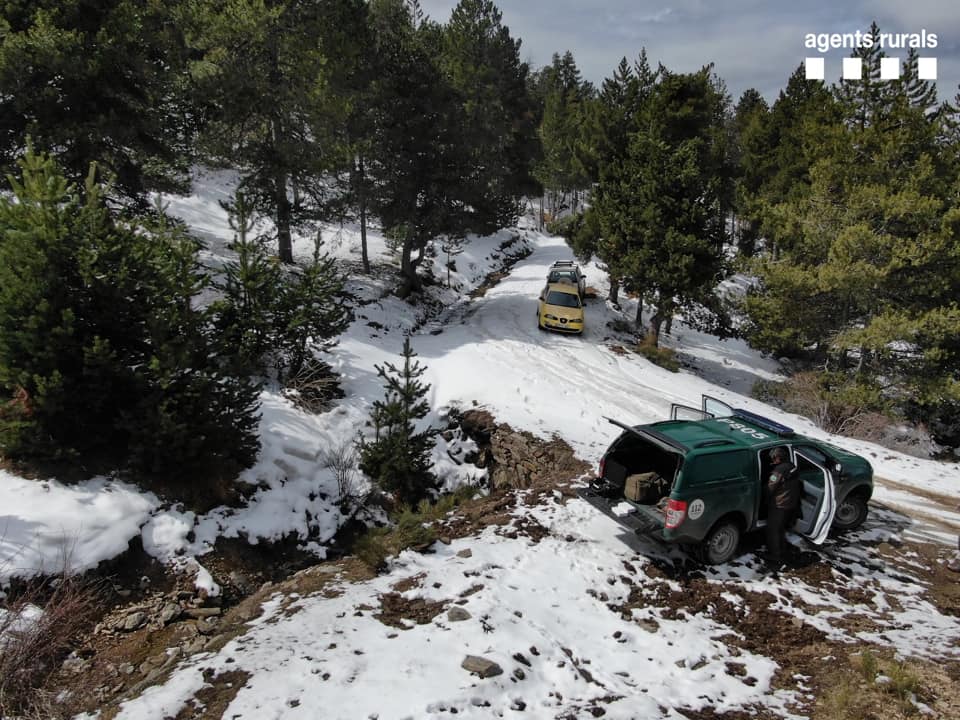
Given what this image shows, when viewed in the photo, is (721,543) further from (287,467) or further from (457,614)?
(287,467)

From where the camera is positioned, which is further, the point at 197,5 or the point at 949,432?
the point at 949,432

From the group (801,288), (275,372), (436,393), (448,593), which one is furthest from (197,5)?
(801,288)

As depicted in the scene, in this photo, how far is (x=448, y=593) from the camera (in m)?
6.81

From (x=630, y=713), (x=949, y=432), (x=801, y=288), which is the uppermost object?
(x=801, y=288)

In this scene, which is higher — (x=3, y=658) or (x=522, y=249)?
(x=522, y=249)

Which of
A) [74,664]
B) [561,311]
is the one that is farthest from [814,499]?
[561,311]

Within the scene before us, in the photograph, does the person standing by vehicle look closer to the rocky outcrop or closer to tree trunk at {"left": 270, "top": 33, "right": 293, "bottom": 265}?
the rocky outcrop

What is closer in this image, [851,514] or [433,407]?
[851,514]

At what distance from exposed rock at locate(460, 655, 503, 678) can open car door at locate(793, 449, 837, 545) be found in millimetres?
5221

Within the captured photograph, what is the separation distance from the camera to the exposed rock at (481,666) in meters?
5.11

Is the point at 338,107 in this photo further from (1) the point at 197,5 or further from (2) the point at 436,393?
(2) the point at 436,393

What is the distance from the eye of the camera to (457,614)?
244 inches

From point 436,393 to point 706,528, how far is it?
928 cm

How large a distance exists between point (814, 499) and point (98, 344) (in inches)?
437
